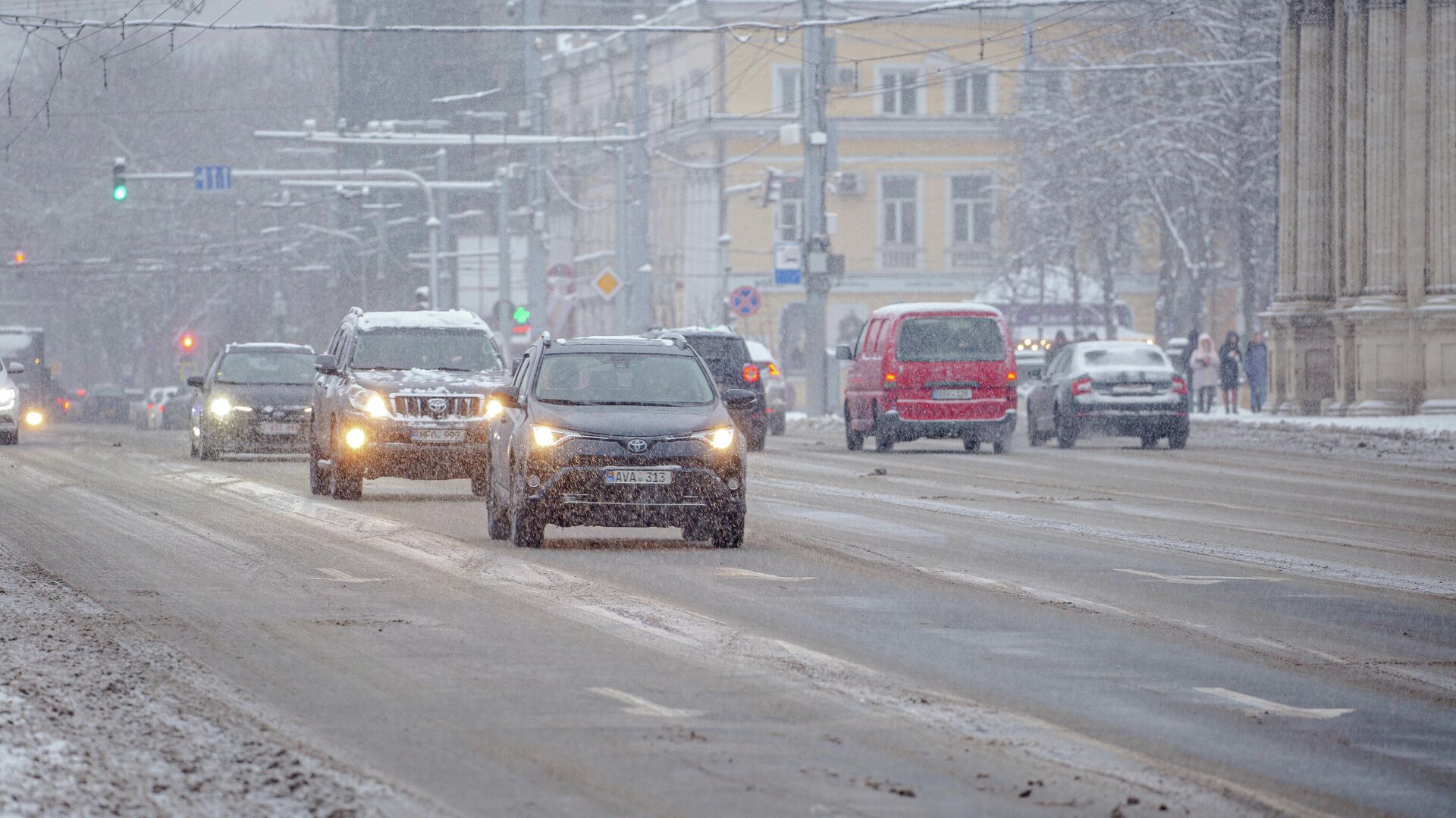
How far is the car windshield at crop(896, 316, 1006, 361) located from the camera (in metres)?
33.3

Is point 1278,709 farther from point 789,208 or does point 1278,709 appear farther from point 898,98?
point 898,98

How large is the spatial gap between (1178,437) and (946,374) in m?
4.26

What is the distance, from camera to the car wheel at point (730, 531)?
1714 centimetres

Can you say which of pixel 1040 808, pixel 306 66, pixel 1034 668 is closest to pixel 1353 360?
pixel 1034 668

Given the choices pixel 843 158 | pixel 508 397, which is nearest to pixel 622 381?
pixel 508 397

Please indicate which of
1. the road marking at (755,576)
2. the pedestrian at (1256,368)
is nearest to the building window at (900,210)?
the pedestrian at (1256,368)

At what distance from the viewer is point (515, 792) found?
7762mm

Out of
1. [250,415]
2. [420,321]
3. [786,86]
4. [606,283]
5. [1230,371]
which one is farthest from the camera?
[786,86]

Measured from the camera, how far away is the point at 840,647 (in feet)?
37.3

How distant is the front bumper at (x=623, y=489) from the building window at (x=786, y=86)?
66.0 metres

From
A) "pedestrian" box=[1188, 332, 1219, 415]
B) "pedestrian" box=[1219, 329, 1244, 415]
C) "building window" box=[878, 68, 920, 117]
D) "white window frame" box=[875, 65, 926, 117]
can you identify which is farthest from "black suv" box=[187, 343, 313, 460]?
"building window" box=[878, 68, 920, 117]

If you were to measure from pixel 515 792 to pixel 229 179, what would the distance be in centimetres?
5329

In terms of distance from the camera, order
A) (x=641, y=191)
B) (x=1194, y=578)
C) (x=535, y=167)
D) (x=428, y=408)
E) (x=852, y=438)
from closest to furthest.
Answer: (x=1194, y=578) < (x=428, y=408) < (x=852, y=438) < (x=641, y=191) < (x=535, y=167)

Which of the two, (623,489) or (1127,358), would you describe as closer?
(623,489)
